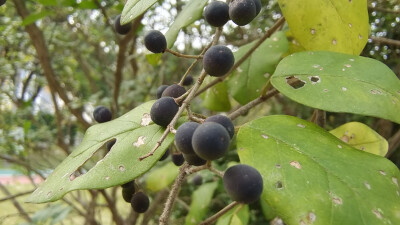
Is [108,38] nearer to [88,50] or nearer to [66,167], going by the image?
[88,50]

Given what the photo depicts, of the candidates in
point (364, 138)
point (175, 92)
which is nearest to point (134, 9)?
point (175, 92)

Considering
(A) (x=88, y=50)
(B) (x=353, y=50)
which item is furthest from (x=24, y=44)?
(B) (x=353, y=50)

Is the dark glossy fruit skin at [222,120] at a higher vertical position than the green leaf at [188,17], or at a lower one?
lower

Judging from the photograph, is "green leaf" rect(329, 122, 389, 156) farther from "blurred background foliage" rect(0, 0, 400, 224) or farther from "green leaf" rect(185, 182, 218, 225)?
"green leaf" rect(185, 182, 218, 225)

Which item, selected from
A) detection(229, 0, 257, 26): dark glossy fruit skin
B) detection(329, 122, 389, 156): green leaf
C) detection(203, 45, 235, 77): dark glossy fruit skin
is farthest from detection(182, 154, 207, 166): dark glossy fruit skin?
detection(329, 122, 389, 156): green leaf

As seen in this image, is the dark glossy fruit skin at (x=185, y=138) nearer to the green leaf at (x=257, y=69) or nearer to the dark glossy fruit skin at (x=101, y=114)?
the dark glossy fruit skin at (x=101, y=114)

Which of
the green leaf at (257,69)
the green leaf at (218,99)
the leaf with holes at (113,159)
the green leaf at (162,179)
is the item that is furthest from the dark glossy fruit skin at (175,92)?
the green leaf at (162,179)
